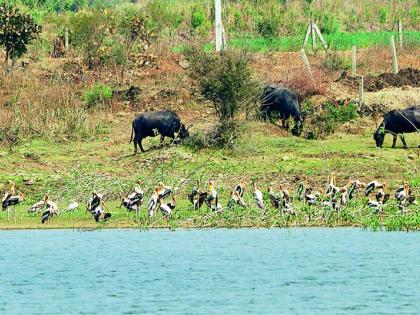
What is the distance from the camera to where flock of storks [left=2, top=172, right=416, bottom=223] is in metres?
27.7

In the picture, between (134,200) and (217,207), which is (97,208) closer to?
(134,200)

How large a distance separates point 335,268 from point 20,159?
44.2ft

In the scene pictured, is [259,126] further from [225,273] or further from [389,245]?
[225,273]

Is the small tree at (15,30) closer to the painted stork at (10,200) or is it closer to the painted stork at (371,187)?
the painted stork at (10,200)

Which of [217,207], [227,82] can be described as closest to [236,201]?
[217,207]

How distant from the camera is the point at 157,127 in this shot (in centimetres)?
3666

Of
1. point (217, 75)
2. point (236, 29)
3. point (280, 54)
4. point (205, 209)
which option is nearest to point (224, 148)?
point (217, 75)

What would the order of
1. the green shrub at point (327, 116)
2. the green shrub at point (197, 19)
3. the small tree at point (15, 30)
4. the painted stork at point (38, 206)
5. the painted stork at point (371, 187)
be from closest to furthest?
the painted stork at point (38, 206) → the painted stork at point (371, 187) → the green shrub at point (327, 116) → the small tree at point (15, 30) → the green shrub at point (197, 19)

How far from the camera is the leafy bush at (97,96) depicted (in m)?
41.6

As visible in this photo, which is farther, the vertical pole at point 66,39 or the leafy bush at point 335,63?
the vertical pole at point 66,39

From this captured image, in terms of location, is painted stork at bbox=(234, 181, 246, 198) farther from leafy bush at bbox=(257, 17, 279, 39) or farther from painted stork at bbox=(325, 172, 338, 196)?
leafy bush at bbox=(257, 17, 279, 39)

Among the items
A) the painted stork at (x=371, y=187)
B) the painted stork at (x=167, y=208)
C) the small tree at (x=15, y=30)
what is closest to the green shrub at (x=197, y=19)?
the small tree at (x=15, y=30)

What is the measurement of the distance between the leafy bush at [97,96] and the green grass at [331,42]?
682 cm

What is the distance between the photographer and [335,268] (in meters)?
23.9
